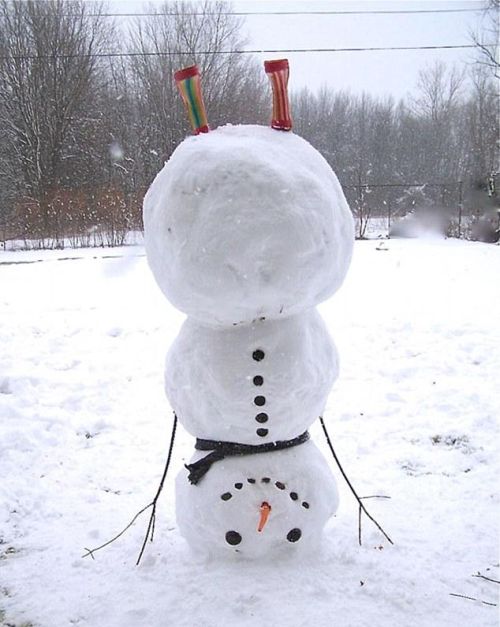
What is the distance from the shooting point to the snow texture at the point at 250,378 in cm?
198

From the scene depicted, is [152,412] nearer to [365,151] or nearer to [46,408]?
[46,408]

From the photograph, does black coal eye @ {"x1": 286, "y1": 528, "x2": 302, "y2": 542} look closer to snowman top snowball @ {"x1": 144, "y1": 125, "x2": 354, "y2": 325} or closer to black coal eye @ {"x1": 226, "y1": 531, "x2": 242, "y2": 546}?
black coal eye @ {"x1": 226, "y1": 531, "x2": 242, "y2": 546}

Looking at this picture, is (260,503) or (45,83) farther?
(45,83)

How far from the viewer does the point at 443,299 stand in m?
7.22

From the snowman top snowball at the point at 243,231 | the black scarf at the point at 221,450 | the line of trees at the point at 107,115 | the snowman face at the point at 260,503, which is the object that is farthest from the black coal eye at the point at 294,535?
the line of trees at the point at 107,115

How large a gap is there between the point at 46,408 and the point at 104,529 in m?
1.70

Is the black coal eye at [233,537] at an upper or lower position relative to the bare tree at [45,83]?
lower

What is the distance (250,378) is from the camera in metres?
1.97

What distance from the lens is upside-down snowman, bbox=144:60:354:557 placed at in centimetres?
175

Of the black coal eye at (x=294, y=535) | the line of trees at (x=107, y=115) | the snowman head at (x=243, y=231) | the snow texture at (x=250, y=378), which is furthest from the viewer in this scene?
the line of trees at (x=107, y=115)

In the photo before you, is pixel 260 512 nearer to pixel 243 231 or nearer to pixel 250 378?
pixel 250 378

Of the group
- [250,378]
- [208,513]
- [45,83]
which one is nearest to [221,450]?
[208,513]

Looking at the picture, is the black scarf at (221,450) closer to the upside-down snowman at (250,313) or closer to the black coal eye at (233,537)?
the upside-down snowman at (250,313)

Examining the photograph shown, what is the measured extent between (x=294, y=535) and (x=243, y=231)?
3.69ft
